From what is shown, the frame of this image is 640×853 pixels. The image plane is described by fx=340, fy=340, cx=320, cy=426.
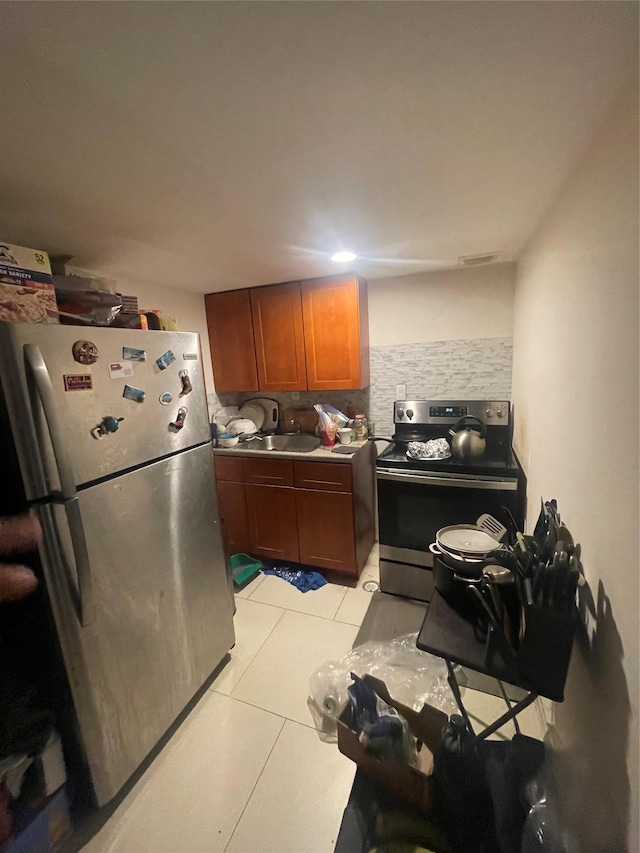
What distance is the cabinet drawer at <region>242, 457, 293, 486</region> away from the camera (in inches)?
91.4

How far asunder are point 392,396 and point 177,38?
220cm

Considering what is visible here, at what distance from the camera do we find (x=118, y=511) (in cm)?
117

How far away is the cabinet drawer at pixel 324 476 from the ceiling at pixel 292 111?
135cm

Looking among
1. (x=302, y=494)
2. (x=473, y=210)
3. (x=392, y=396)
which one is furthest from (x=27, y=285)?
(x=392, y=396)

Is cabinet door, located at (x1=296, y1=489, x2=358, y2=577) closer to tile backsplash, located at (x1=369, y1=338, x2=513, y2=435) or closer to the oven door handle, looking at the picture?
the oven door handle

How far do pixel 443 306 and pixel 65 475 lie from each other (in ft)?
7.64

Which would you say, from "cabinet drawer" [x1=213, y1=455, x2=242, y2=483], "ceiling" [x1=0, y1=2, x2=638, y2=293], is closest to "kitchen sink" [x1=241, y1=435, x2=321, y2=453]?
"cabinet drawer" [x1=213, y1=455, x2=242, y2=483]

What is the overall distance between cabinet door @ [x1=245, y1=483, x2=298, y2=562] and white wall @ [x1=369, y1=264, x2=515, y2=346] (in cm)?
135

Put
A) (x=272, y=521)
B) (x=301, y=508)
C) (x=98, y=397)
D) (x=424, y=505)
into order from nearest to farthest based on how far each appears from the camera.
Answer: (x=98, y=397), (x=424, y=505), (x=301, y=508), (x=272, y=521)

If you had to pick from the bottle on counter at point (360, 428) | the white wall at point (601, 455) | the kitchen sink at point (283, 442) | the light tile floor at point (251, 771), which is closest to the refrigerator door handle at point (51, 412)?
the light tile floor at point (251, 771)

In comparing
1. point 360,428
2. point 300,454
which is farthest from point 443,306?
point 300,454

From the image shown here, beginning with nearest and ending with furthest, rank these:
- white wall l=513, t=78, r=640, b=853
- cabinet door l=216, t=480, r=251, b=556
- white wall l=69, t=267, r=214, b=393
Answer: white wall l=513, t=78, r=640, b=853
white wall l=69, t=267, r=214, b=393
cabinet door l=216, t=480, r=251, b=556

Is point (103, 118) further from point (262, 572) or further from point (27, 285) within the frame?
point (262, 572)

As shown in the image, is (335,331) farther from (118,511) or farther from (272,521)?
(118,511)
